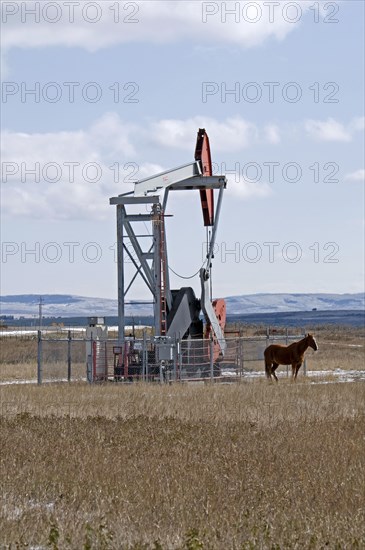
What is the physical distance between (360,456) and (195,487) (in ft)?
9.60

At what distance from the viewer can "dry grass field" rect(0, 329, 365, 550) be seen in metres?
9.47

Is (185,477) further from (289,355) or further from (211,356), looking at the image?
(289,355)

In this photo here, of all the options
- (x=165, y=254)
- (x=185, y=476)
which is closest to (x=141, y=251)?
(x=165, y=254)

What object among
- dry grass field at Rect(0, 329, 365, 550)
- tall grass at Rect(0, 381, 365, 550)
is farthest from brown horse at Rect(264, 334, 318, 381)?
tall grass at Rect(0, 381, 365, 550)

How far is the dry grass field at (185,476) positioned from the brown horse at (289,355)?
1027 cm

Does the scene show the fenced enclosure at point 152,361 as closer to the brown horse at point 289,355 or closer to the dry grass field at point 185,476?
the brown horse at point 289,355

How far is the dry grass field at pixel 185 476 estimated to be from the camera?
373 inches

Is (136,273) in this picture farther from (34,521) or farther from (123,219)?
(34,521)

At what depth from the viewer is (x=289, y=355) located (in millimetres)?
32781

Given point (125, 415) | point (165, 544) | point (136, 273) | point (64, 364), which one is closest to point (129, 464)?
point (165, 544)

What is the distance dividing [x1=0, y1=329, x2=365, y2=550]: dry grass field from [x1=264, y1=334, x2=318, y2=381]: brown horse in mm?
10270

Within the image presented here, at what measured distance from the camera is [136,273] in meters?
32.4

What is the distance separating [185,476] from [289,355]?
67.2ft

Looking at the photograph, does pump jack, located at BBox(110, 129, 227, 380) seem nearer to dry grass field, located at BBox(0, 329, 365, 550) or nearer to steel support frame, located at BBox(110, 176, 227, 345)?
steel support frame, located at BBox(110, 176, 227, 345)
